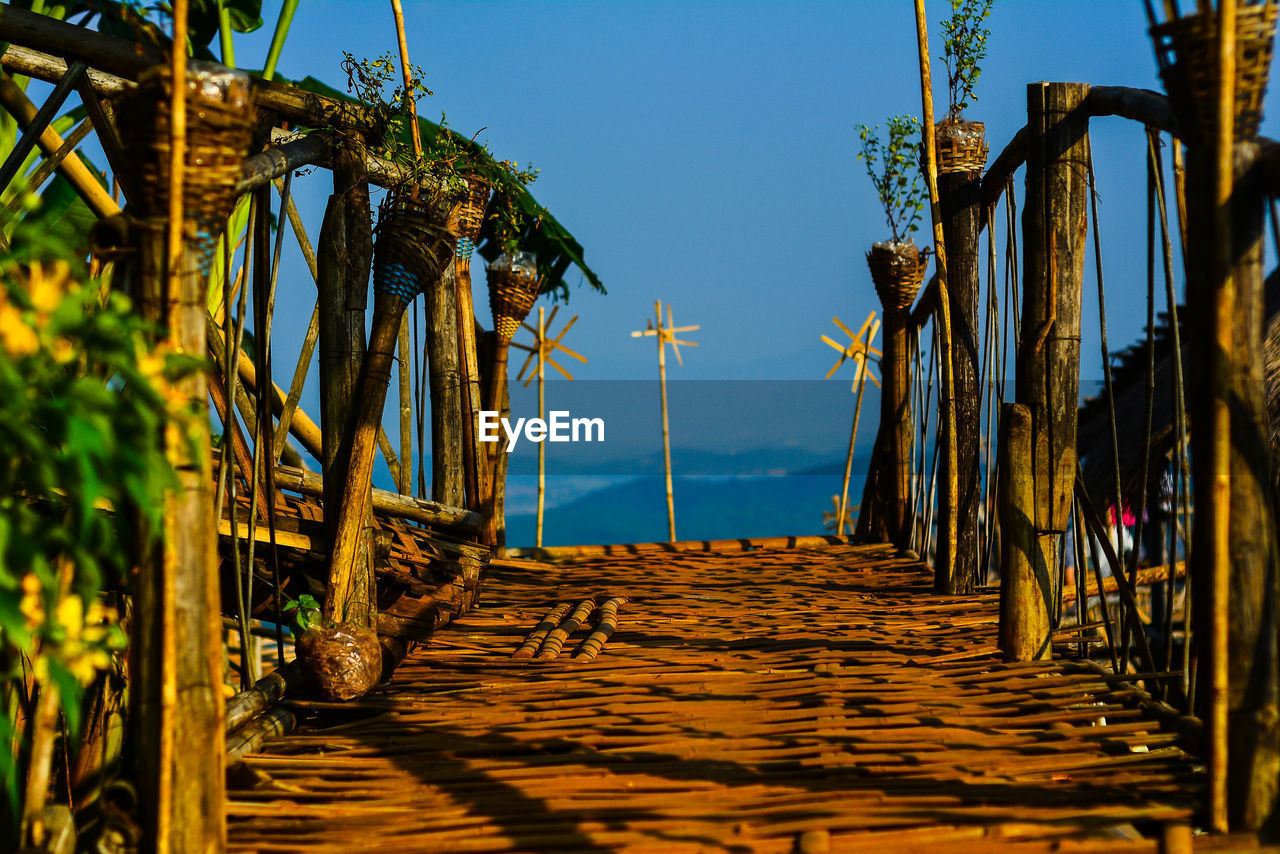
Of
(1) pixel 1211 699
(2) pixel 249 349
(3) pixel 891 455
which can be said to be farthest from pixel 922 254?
(2) pixel 249 349

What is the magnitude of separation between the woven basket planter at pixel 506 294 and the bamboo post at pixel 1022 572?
2.86 m

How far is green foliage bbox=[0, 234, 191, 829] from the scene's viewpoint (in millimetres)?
1146

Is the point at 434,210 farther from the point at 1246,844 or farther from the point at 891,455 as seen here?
the point at 891,455

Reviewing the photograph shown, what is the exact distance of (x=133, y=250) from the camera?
146 centimetres

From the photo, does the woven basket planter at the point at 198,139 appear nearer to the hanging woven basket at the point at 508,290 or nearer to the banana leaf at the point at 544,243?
the hanging woven basket at the point at 508,290

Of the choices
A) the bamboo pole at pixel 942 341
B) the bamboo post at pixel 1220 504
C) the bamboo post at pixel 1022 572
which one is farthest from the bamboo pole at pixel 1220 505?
the bamboo pole at pixel 942 341

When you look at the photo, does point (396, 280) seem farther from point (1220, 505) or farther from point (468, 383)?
point (1220, 505)

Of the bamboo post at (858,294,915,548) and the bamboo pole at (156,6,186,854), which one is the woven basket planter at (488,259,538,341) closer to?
the bamboo post at (858,294,915,548)

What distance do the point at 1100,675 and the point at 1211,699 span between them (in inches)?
29.1

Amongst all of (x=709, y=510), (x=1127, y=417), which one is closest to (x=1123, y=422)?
(x=1127, y=417)

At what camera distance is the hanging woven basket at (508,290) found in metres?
4.75

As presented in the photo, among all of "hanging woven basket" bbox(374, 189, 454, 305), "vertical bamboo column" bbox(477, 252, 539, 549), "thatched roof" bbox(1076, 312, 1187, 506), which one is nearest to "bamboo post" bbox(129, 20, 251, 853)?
"hanging woven basket" bbox(374, 189, 454, 305)

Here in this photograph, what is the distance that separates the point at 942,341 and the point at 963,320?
0.11 metres

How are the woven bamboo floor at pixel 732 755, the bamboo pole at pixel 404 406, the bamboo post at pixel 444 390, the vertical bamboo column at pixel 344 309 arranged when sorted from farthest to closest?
the bamboo post at pixel 444 390, the bamboo pole at pixel 404 406, the vertical bamboo column at pixel 344 309, the woven bamboo floor at pixel 732 755
